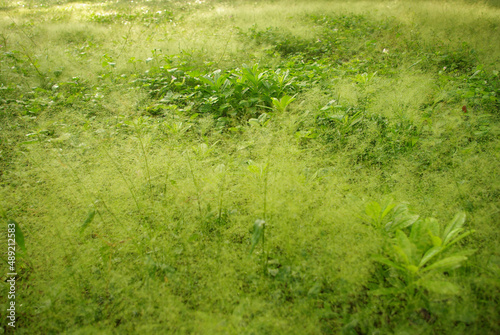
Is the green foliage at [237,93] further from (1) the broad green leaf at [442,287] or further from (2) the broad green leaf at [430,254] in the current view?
(1) the broad green leaf at [442,287]

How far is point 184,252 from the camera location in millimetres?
1501

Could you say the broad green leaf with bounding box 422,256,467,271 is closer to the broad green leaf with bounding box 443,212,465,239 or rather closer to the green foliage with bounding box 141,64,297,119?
the broad green leaf with bounding box 443,212,465,239

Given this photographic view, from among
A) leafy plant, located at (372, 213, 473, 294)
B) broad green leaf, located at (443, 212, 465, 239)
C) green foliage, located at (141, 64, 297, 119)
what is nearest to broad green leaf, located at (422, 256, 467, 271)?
leafy plant, located at (372, 213, 473, 294)

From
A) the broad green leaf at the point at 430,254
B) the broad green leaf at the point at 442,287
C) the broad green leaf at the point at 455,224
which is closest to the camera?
the broad green leaf at the point at 442,287

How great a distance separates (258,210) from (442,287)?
3.05ft

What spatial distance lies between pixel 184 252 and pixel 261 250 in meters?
0.45

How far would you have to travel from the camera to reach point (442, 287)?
1049 mm

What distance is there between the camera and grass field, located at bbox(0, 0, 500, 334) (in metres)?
1.19

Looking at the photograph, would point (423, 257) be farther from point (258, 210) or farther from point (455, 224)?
point (258, 210)

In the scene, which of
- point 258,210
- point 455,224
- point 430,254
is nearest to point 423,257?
point 430,254

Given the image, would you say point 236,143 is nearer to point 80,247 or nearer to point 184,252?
point 184,252

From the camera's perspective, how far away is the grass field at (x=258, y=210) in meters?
1.19

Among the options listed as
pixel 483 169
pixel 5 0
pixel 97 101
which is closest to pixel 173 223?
pixel 483 169

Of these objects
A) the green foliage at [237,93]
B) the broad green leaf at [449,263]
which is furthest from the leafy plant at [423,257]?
the green foliage at [237,93]
